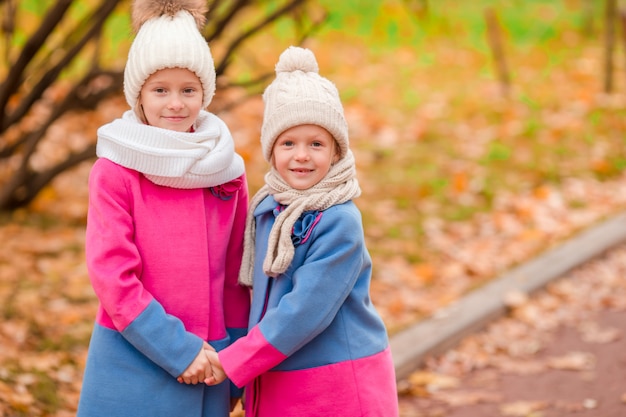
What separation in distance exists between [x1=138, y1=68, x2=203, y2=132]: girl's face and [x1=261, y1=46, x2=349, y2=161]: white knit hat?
223 mm

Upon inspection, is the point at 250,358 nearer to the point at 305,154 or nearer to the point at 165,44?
the point at 305,154

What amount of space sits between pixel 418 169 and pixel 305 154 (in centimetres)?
524

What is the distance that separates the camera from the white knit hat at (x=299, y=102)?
242 cm

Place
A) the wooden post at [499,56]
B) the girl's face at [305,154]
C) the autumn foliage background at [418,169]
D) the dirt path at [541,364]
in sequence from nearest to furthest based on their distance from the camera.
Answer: the girl's face at [305,154], the dirt path at [541,364], the autumn foliage background at [418,169], the wooden post at [499,56]

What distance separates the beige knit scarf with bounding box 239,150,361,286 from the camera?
2414 mm

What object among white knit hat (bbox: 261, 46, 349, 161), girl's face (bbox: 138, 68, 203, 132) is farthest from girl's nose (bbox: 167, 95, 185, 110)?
white knit hat (bbox: 261, 46, 349, 161)

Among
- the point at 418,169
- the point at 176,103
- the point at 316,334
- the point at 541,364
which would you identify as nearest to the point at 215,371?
the point at 316,334

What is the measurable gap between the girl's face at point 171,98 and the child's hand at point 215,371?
667 mm

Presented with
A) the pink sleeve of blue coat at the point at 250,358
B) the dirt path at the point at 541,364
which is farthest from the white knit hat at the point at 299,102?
the dirt path at the point at 541,364

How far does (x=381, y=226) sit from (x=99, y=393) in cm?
415

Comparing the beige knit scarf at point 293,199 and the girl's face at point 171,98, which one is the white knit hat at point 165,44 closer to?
the girl's face at point 171,98

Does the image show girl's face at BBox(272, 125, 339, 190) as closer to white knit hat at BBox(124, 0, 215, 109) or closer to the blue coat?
the blue coat

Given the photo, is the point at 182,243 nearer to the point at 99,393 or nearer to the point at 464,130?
the point at 99,393

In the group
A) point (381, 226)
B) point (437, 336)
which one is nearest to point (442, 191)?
point (381, 226)
